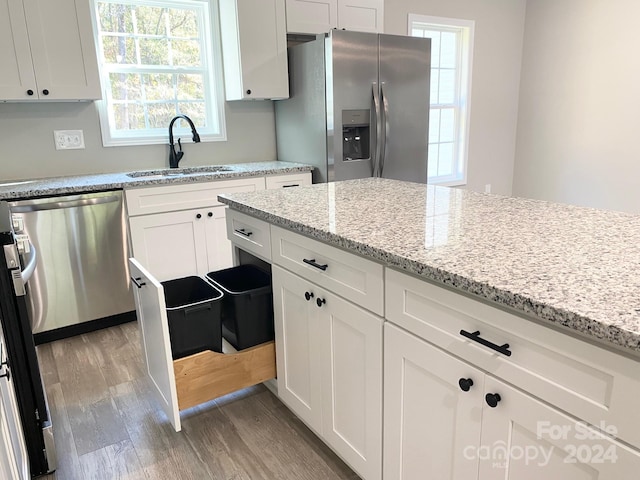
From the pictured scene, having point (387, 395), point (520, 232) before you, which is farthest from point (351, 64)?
point (387, 395)

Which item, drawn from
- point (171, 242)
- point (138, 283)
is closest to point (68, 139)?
point (171, 242)

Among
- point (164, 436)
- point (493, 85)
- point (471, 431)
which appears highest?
point (493, 85)

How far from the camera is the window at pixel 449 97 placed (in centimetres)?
463

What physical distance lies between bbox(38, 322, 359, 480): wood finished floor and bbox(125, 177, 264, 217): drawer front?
3.23 ft

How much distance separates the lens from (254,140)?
3930mm

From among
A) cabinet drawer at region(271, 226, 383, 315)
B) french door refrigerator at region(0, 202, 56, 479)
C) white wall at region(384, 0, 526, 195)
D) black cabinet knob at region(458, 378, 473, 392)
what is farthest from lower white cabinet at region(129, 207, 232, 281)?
white wall at region(384, 0, 526, 195)

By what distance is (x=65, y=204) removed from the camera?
2.69 meters

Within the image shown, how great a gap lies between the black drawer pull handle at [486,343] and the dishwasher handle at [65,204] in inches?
94.2

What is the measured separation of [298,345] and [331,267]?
446 mm

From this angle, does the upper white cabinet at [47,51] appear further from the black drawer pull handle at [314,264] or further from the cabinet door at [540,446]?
the cabinet door at [540,446]

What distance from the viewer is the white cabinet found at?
2955mm

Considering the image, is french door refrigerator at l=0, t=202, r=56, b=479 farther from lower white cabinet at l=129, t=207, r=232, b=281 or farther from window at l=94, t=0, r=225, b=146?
window at l=94, t=0, r=225, b=146

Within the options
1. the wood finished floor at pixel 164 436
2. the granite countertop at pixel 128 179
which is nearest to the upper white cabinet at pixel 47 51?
the granite countertop at pixel 128 179

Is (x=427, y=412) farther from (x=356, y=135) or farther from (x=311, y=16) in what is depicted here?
(x=311, y=16)
